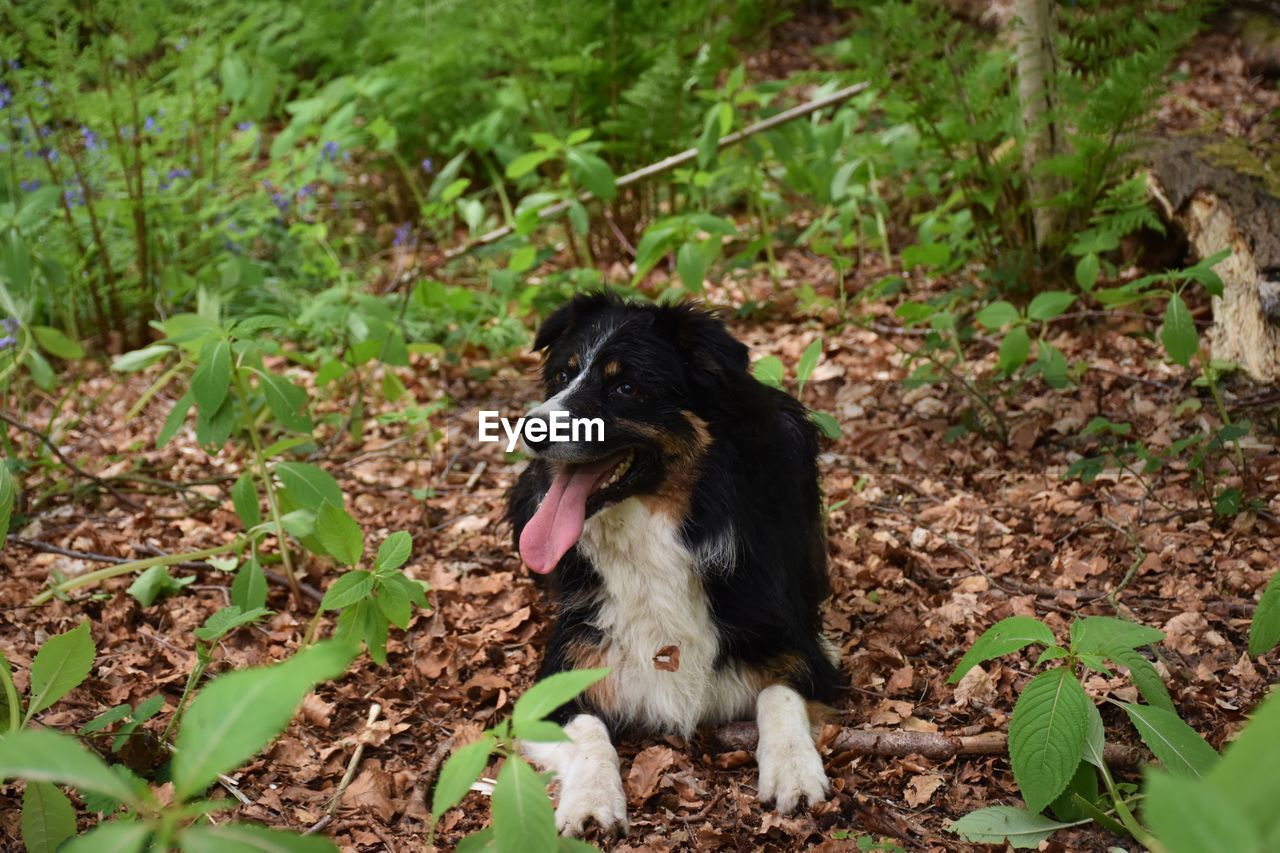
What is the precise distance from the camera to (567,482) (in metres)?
3.46

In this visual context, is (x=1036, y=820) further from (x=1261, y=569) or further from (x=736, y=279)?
(x=736, y=279)

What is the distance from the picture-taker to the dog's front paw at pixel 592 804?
298cm

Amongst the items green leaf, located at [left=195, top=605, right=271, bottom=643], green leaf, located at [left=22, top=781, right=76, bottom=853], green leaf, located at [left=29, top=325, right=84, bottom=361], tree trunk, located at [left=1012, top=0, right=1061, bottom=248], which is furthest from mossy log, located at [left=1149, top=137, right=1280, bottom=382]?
green leaf, located at [left=29, top=325, right=84, bottom=361]

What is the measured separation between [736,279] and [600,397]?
361cm

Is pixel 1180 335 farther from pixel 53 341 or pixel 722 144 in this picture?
pixel 53 341

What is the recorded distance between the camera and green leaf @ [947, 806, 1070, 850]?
9.11 ft

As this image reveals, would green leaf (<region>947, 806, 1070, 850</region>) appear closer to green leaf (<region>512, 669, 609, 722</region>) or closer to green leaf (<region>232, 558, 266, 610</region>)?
green leaf (<region>512, 669, 609, 722</region>)

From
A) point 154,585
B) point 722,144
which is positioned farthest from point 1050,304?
point 154,585

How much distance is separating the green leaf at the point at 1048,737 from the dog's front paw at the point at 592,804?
1.10 m

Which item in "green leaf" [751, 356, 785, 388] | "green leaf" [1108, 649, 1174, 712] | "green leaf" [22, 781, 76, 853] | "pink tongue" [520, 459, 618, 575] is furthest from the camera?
"green leaf" [751, 356, 785, 388]

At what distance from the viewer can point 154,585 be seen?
4.20 meters

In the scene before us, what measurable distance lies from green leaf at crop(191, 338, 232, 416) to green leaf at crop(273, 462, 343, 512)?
0.33 m

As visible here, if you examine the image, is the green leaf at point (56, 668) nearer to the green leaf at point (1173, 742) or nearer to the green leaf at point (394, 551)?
the green leaf at point (394, 551)

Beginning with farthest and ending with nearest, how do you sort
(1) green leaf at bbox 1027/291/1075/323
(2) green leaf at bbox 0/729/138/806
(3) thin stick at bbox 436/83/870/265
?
(3) thin stick at bbox 436/83/870/265 < (1) green leaf at bbox 1027/291/1075/323 < (2) green leaf at bbox 0/729/138/806
